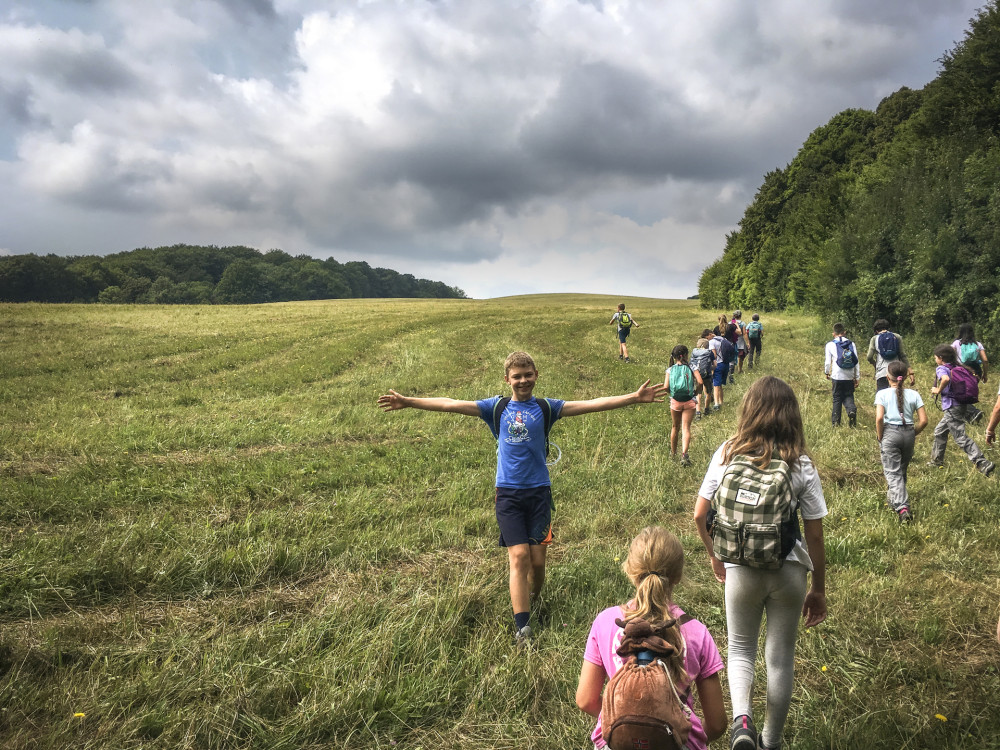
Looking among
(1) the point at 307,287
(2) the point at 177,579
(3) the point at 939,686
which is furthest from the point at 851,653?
(1) the point at 307,287

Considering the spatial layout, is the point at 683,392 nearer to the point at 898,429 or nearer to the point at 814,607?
the point at 898,429

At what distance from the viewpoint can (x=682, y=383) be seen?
32.6 ft

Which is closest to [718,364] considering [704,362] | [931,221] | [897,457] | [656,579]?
[704,362]

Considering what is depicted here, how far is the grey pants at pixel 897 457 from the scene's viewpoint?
22.5ft

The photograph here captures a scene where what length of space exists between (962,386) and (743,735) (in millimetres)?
7683

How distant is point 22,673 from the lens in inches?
153

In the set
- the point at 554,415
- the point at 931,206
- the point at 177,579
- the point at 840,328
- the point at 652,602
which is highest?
the point at 931,206

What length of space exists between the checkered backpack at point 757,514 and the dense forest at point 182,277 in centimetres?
8071

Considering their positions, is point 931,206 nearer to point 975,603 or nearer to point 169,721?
point 975,603

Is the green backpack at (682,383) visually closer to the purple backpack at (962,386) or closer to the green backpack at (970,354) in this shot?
the purple backpack at (962,386)

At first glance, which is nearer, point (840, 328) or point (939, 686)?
point (939, 686)

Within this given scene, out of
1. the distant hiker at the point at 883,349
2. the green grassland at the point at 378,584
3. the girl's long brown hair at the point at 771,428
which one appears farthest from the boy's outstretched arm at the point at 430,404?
the distant hiker at the point at 883,349

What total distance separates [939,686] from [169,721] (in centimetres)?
516

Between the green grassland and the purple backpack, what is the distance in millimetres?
1087
